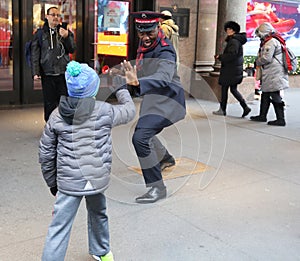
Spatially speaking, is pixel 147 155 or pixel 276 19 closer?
pixel 147 155

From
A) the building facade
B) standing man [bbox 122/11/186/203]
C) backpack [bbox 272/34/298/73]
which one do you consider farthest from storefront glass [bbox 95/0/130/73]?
standing man [bbox 122/11/186/203]

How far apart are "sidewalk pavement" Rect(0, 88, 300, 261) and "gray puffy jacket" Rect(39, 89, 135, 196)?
697mm

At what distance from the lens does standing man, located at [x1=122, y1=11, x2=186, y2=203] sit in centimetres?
408

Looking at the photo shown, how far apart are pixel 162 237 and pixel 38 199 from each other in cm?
134

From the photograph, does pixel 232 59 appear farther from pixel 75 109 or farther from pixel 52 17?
pixel 75 109

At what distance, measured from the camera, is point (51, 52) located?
651cm

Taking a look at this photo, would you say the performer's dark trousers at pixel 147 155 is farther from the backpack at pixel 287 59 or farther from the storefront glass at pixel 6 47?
the storefront glass at pixel 6 47

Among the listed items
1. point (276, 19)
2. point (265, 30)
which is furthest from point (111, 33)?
point (276, 19)

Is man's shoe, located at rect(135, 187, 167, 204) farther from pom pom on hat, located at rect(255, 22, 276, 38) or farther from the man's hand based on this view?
pom pom on hat, located at rect(255, 22, 276, 38)

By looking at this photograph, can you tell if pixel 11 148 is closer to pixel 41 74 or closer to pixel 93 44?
pixel 41 74

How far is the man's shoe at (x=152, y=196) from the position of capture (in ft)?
Answer: 14.4

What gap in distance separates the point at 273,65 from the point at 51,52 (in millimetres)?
3831

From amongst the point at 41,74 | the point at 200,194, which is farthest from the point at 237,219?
the point at 41,74

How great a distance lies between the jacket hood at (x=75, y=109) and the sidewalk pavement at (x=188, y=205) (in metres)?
1.05
